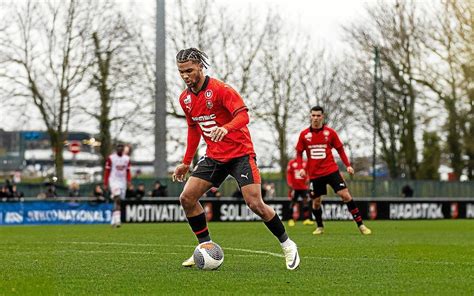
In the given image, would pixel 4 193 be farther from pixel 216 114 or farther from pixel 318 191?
pixel 216 114

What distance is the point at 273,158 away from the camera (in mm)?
54719

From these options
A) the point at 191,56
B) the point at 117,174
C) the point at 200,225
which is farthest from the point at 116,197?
the point at 191,56

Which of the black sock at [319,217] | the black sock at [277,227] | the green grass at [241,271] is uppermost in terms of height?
the black sock at [319,217]

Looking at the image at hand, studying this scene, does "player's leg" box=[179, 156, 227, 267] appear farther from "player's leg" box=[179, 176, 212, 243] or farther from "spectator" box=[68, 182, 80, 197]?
"spectator" box=[68, 182, 80, 197]

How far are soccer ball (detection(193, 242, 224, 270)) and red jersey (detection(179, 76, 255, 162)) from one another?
94cm

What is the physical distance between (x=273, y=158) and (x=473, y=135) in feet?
32.8

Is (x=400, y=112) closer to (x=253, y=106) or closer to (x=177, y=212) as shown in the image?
(x=253, y=106)

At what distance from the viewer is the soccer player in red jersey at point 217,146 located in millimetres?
10836

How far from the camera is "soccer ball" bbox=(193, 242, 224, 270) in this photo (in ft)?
36.1

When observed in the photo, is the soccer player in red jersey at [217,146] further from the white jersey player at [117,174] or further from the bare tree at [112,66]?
the bare tree at [112,66]

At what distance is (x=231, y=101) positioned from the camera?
10.8m

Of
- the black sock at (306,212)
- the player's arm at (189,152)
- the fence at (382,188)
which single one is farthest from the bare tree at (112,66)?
the player's arm at (189,152)

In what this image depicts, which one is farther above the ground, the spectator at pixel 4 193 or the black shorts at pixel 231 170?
the spectator at pixel 4 193

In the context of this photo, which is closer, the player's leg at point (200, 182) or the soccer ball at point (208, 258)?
the soccer ball at point (208, 258)
